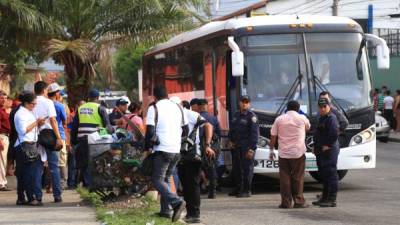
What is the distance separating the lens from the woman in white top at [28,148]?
39.0 ft

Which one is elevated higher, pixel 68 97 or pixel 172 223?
pixel 68 97

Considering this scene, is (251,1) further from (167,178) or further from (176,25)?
(167,178)

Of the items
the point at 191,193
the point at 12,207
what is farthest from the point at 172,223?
the point at 12,207

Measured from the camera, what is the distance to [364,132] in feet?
46.8

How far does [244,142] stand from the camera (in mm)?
13516

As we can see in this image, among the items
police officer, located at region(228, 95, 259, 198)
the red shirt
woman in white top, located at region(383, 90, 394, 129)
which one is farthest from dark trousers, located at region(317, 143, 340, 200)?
woman in white top, located at region(383, 90, 394, 129)

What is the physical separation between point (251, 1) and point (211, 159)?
54524 mm

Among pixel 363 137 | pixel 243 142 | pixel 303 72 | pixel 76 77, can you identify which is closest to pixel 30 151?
pixel 243 142

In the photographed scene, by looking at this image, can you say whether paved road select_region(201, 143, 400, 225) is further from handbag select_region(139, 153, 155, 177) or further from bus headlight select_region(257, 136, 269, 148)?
handbag select_region(139, 153, 155, 177)

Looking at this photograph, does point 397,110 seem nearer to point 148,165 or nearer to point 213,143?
point 213,143

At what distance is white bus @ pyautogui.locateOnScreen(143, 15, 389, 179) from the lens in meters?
14.1

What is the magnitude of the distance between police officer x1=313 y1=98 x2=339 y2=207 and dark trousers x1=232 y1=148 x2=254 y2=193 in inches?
64.9

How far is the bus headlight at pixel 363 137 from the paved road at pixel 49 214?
510 cm

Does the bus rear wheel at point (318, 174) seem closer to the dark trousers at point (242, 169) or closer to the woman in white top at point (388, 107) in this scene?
the dark trousers at point (242, 169)
